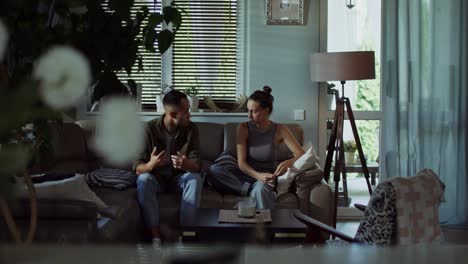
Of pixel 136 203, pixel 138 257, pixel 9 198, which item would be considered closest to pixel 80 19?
pixel 138 257

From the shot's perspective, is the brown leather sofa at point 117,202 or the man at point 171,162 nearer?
the brown leather sofa at point 117,202

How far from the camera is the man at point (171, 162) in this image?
16.5 ft

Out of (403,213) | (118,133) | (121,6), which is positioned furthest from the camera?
(403,213)

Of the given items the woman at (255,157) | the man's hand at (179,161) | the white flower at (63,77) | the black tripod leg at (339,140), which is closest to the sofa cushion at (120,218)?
the man's hand at (179,161)

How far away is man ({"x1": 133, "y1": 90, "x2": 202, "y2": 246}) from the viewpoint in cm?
503

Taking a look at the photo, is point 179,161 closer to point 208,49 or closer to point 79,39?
point 208,49

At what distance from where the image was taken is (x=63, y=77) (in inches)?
19.8

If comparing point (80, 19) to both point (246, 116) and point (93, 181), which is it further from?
point (246, 116)

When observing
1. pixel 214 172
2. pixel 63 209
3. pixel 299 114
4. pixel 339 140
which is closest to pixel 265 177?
pixel 214 172

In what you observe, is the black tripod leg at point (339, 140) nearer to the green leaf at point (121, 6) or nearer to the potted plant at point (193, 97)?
the potted plant at point (193, 97)

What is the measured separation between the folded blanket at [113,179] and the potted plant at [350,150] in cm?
204

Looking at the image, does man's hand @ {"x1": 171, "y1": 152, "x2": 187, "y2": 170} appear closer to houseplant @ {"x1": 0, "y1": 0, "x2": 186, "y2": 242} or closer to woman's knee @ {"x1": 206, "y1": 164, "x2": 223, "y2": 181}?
woman's knee @ {"x1": 206, "y1": 164, "x2": 223, "y2": 181}

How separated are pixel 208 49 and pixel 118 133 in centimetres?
599

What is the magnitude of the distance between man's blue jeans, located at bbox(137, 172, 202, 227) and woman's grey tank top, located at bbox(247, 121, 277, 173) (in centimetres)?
50
